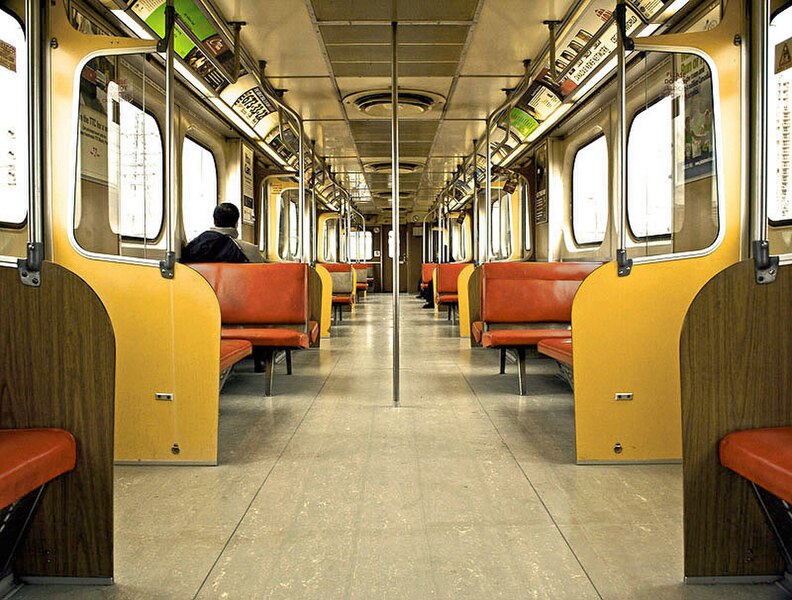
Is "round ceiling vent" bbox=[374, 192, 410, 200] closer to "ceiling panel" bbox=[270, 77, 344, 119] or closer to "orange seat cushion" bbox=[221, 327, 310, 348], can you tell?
"ceiling panel" bbox=[270, 77, 344, 119]

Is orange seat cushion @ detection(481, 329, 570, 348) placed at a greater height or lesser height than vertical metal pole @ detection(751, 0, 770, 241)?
lesser

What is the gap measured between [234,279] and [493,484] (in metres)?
2.50

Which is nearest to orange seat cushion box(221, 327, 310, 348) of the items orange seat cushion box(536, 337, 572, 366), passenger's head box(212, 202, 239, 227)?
passenger's head box(212, 202, 239, 227)

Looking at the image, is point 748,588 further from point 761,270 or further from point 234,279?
point 234,279

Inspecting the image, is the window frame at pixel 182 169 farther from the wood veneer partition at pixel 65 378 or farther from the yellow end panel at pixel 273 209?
the wood veneer partition at pixel 65 378

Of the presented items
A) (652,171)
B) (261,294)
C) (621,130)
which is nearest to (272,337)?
(261,294)

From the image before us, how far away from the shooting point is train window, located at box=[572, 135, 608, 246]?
6578 mm

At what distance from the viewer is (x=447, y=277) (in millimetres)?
9828

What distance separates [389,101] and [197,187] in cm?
212

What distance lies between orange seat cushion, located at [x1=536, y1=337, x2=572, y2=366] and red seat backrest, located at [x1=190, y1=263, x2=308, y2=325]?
5.23ft

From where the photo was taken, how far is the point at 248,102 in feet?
21.7

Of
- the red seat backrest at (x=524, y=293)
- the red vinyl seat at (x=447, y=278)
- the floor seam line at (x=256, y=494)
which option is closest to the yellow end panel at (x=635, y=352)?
the floor seam line at (x=256, y=494)

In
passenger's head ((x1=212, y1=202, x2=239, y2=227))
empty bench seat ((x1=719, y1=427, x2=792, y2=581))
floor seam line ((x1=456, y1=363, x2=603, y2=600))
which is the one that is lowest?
floor seam line ((x1=456, y1=363, x2=603, y2=600))

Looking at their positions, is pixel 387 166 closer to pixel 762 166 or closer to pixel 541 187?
pixel 541 187
